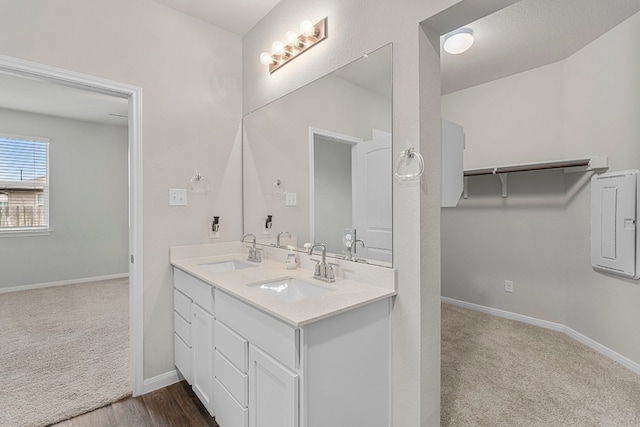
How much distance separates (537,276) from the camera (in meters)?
3.07

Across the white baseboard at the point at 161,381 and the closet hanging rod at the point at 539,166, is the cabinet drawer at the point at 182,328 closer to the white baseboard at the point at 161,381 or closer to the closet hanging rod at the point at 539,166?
the white baseboard at the point at 161,381

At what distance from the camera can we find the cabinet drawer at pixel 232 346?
1.36 meters

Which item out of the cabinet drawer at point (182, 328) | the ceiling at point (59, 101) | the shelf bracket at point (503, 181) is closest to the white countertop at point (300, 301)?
the cabinet drawer at point (182, 328)

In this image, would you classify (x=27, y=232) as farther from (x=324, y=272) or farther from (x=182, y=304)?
(x=324, y=272)

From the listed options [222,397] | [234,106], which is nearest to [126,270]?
[234,106]

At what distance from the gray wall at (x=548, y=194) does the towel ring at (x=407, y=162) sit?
208 centimetres

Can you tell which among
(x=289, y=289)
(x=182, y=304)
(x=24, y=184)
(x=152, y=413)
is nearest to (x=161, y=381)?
(x=152, y=413)

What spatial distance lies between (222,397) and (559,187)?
3306 millimetres

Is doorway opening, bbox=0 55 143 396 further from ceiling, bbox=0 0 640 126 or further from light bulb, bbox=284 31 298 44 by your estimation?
light bulb, bbox=284 31 298 44

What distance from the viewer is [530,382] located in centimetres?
211

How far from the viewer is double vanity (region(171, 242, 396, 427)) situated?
1.13m

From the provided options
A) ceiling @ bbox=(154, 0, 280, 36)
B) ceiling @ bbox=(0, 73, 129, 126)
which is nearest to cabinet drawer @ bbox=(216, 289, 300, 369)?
ceiling @ bbox=(154, 0, 280, 36)

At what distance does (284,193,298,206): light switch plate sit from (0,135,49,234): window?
4317 millimetres

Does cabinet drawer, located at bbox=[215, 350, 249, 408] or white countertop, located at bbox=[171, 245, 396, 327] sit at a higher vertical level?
white countertop, located at bbox=[171, 245, 396, 327]
